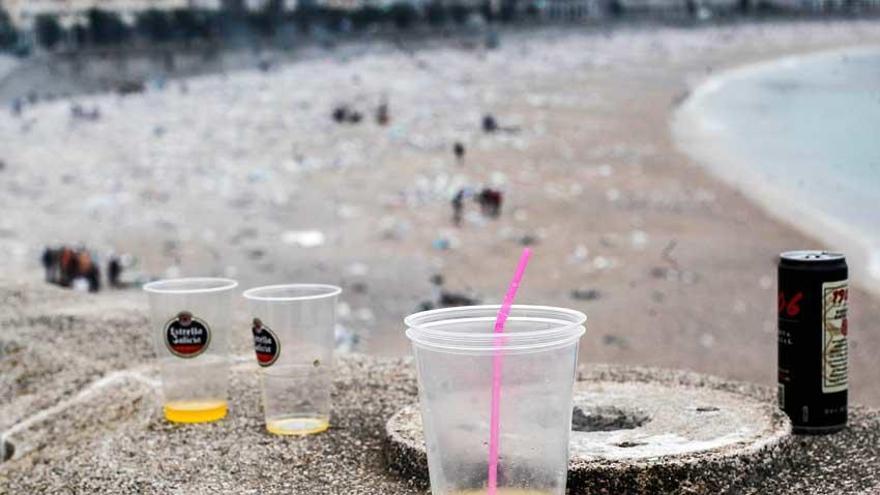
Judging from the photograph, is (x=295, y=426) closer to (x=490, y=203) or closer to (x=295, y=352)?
(x=295, y=352)

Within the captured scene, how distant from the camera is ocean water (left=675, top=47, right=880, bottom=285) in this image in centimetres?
1053

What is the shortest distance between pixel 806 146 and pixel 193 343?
12888mm

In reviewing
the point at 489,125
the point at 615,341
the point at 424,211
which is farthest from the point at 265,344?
the point at 489,125

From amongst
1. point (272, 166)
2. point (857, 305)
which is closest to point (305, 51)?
point (272, 166)

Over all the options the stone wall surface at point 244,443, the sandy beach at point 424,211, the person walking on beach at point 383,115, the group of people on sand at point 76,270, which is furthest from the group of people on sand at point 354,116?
the stone wall surface at point 244,443

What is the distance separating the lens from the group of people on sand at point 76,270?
8.91 metres

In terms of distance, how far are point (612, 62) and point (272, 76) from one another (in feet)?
35.6

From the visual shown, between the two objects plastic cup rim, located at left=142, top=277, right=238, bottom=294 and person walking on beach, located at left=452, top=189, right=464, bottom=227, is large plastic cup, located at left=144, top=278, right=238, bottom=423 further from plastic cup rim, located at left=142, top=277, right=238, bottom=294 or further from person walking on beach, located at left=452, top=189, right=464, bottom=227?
person walking on beach, located at left=452, top=189, right=464, bottom=227

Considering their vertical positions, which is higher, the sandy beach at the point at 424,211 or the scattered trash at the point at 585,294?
the sandy beach at the point at 424,211

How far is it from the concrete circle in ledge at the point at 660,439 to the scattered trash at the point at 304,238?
8.14 metres

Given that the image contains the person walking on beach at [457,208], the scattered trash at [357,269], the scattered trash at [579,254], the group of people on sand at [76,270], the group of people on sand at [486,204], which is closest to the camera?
the group of people on sand at [76,270]

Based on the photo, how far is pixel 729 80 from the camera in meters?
28.1

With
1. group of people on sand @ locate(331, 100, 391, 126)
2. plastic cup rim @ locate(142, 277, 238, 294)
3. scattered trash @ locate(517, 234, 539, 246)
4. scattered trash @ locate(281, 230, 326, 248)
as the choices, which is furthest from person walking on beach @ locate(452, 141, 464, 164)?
plastic cup rim @ locate(142, 277, 238, 294)

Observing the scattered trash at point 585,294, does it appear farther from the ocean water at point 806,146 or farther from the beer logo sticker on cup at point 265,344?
the beer logo sticker on cup at point 265,344
